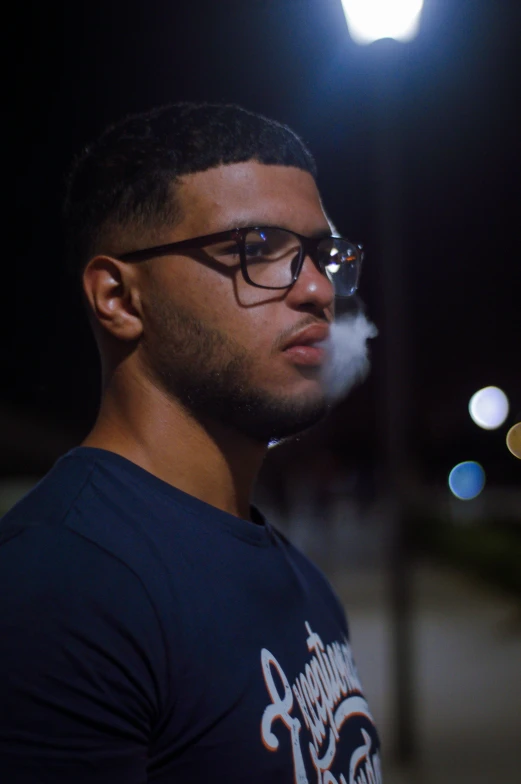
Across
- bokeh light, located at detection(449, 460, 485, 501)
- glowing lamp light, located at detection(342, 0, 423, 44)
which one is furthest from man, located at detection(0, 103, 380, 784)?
bokeh light, located at detection(449, 460, 485, 501)

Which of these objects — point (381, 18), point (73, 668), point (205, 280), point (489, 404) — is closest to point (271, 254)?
point (205, 280)

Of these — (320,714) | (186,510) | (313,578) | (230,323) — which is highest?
(230,323)

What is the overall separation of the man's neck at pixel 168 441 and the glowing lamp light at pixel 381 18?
2684 millimetres

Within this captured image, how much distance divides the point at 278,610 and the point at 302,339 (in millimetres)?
554

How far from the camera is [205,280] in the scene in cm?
152

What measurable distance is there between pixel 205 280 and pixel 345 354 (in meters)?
0.49

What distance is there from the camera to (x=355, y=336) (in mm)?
1973

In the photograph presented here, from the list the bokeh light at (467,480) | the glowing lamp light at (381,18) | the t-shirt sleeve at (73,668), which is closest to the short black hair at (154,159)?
the t-shirt sleeve at (73,668)

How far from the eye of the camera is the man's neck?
1472 mm

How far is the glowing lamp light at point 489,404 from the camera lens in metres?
18.0

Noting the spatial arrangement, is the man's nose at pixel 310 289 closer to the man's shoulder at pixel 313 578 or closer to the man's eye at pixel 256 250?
the man's eye at pixel 256 250

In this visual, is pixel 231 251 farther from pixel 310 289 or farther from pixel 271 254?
pixel 310 289

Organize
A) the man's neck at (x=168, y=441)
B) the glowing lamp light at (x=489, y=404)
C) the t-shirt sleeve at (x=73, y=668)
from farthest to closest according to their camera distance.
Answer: the glowing lamp light at (x=489, y=404) → the man's neck at (x=168, y=441) → the t-shirt sleeve at (x=73, y=668)

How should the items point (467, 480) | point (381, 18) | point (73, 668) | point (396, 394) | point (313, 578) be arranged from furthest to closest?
1. point (467, 480)
2. point (396, 394)
3. point (381, 18)
4. point (313, 578)
5. point (73, 668)
